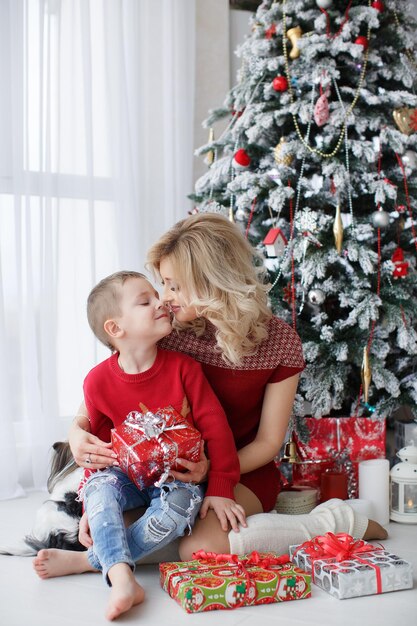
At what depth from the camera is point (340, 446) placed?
2723 millimetres

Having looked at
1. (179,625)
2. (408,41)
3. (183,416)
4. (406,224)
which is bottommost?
(179,625)

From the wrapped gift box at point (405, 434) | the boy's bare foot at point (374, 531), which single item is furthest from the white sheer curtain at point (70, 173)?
the boy's bare foot at point (374, 531)

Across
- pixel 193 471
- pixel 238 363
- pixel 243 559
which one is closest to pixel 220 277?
pixel 238 363

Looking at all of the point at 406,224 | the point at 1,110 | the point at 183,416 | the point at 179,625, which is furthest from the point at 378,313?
the point at 1,110

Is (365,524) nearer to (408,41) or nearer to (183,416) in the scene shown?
(183,416)

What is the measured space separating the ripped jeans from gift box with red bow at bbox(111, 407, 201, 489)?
0.14 ft

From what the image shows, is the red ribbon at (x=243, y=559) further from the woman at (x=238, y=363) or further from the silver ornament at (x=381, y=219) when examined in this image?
the silver ornament at (x=381, y=219)

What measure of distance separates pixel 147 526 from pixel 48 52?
2.06 metres

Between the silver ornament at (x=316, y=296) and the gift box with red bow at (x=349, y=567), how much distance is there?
37.1 inches


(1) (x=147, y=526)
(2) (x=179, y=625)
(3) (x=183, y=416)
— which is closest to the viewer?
(2) (x=179, y=625)

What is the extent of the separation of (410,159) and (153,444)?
1497 millimetres

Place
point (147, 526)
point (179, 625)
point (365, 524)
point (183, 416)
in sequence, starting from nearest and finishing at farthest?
point (179, 625), point (147, 526), point (183, 416), point (365, 524)

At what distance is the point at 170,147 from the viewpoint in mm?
3494

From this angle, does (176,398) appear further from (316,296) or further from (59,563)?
(316,296)
